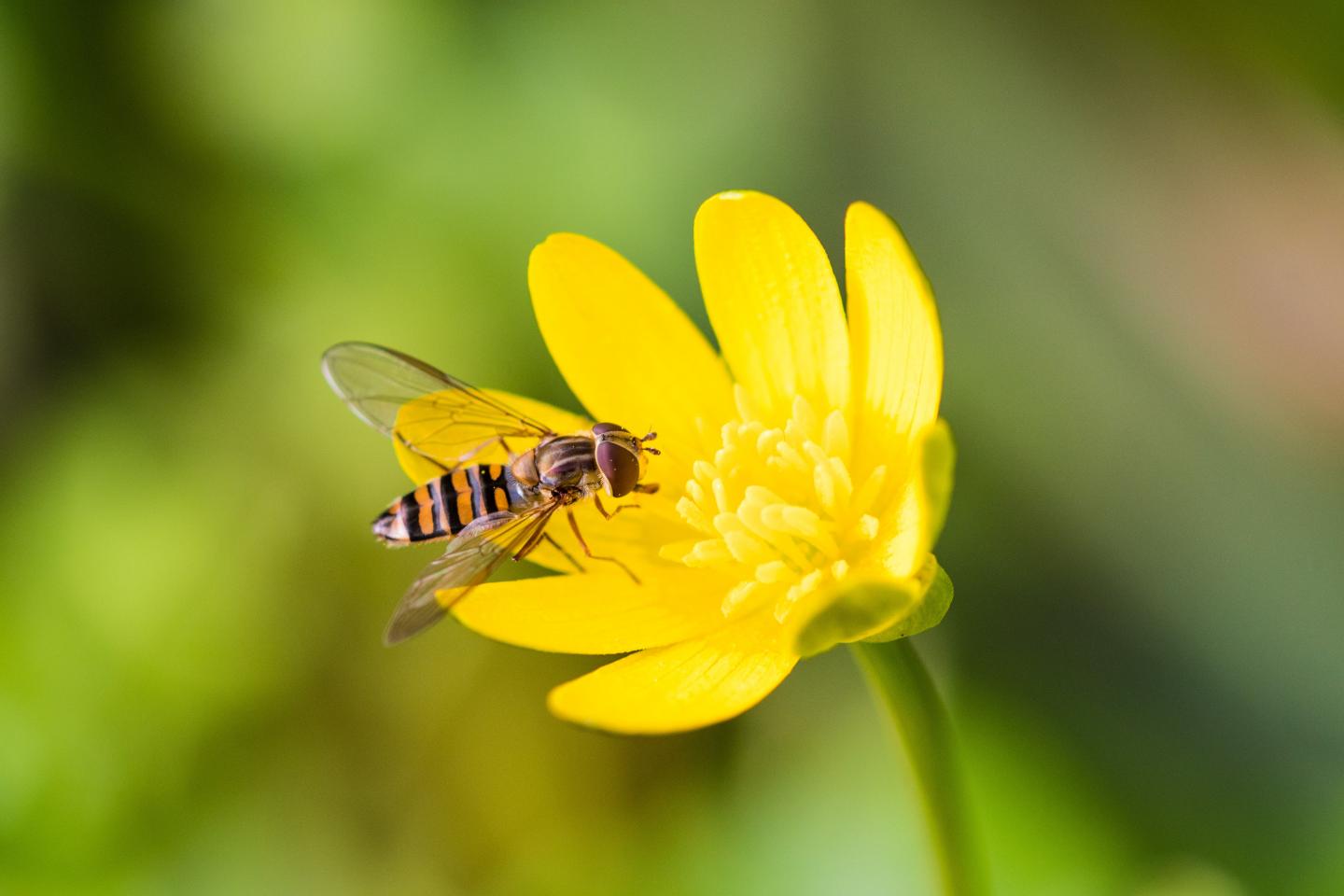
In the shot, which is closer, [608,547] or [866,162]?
[608,547]

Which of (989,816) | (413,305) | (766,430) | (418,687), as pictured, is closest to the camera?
(766,430)

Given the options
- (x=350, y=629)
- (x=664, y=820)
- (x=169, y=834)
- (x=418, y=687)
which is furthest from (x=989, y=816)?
(x=169, y=834)

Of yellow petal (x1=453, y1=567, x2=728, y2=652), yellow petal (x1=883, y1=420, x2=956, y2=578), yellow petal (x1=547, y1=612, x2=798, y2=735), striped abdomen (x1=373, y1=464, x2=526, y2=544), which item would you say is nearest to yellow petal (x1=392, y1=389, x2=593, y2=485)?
striped abdomen (x1=373, y1=464, x2=526, y2=544)

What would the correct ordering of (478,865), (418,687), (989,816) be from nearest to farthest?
(989,816) < (478,865) < (418,687)

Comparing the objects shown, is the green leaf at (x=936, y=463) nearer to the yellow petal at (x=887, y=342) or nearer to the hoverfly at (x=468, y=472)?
the yellow petal at (x=887, y=342)

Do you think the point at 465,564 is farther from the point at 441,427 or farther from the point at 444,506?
the point at 441,427

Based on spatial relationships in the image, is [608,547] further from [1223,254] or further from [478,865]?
[1223,254]

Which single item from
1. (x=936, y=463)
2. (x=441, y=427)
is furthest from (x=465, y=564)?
(x=936, y=463)
